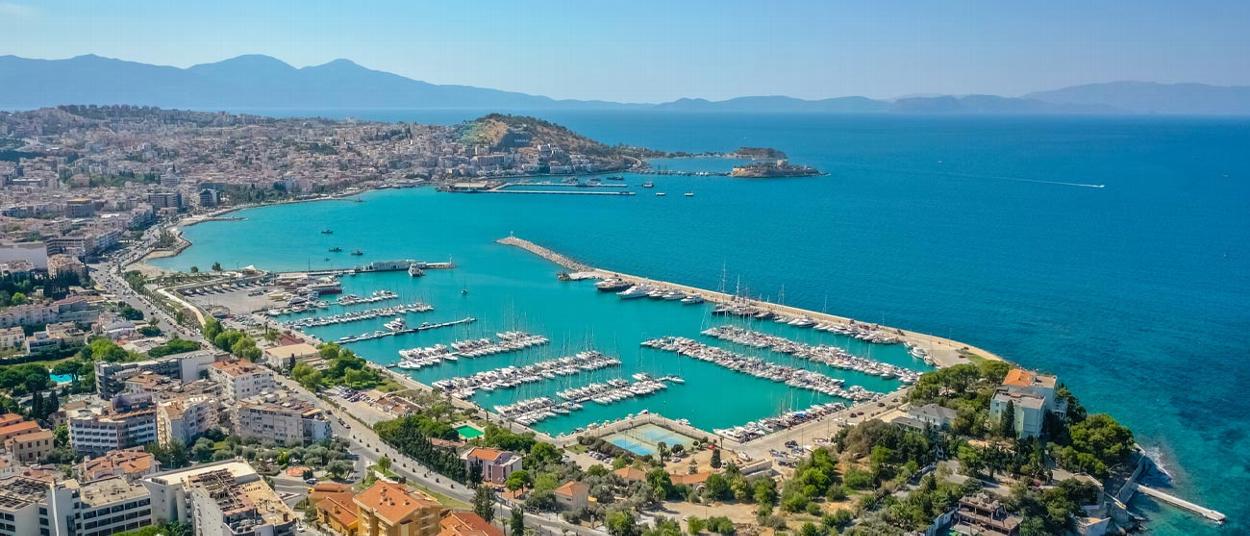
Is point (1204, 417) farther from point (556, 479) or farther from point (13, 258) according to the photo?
point (13, 258)

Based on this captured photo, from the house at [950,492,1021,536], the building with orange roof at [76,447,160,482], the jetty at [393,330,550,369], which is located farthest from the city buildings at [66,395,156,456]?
the house at [950,492,1021,536]

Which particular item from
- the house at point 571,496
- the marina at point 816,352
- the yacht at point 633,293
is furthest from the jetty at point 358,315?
the house at point 571,496

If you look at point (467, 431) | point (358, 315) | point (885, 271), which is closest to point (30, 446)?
point (467, 431)

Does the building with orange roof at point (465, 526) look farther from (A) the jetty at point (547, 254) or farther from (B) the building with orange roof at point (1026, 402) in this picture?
(A) the jetty at point (547, 254)

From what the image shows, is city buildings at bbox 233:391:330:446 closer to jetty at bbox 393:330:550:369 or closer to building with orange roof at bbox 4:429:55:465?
building with orange roof at bbox 4:429:55:465

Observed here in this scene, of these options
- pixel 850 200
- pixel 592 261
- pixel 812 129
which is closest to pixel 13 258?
pixel 592 261

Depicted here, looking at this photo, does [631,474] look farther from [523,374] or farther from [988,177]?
[988,177]
